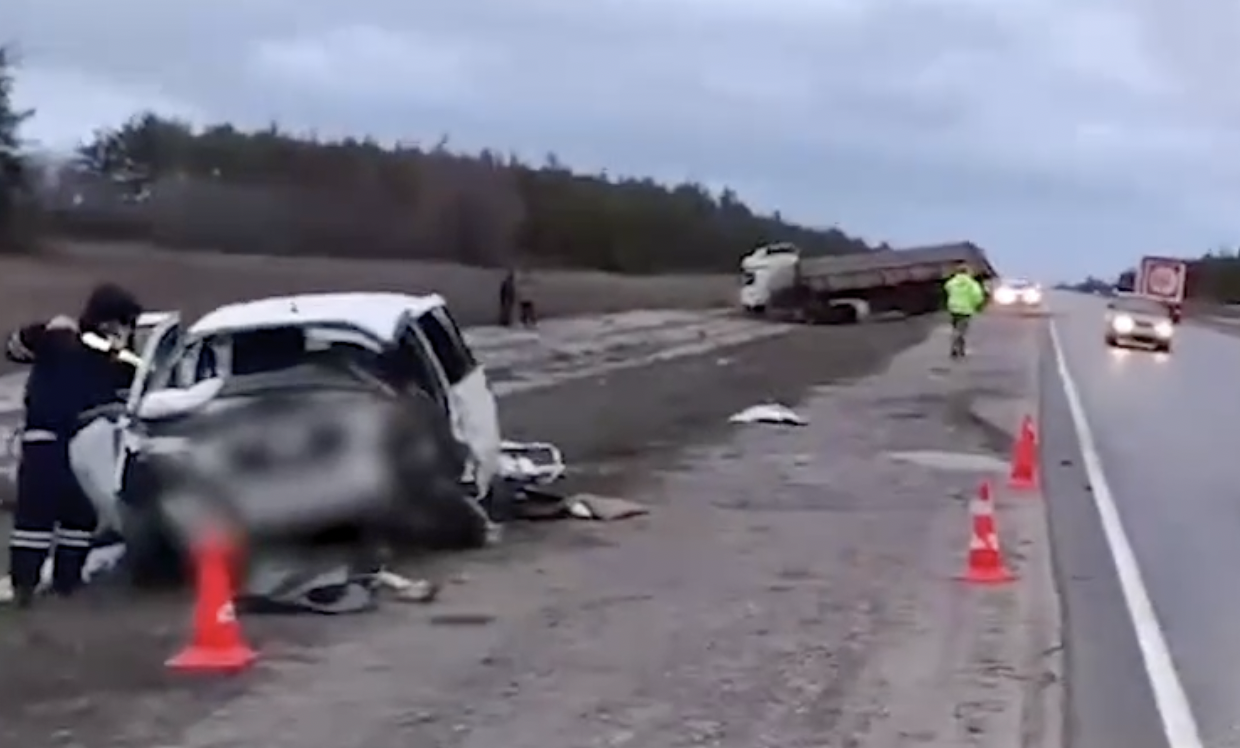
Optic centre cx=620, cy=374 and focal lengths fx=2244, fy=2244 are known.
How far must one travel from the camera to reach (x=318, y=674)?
971 centimetres

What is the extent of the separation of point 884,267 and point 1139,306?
19441 millimetres

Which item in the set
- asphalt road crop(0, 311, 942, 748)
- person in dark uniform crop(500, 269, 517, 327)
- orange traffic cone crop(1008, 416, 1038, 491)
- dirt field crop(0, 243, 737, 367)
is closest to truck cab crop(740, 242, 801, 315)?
dirt field crop(0, 243, 737, 367)

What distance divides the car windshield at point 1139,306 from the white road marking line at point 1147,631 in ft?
114

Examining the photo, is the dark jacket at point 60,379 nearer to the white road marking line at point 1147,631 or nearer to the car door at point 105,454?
the car door at point 105,454

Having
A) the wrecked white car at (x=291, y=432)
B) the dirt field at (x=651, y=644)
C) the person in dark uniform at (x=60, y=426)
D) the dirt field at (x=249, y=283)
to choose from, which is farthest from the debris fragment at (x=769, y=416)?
the dirt field at (x=249, y=283)

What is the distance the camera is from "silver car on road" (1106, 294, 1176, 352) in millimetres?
53875

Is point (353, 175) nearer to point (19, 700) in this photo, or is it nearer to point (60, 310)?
point (60, 310)

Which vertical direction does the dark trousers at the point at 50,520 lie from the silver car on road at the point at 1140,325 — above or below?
above

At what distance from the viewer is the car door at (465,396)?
1365 cm

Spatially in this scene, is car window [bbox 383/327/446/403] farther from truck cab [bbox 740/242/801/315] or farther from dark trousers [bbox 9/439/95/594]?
truck cab [bbox 740/242/801/315]

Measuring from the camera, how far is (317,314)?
42.8ft

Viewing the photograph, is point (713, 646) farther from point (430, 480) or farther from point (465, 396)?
Answer: point (465, 396)

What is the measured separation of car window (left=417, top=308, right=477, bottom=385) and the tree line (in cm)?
5776

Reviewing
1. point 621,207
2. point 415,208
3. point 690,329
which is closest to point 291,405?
point 690,329
